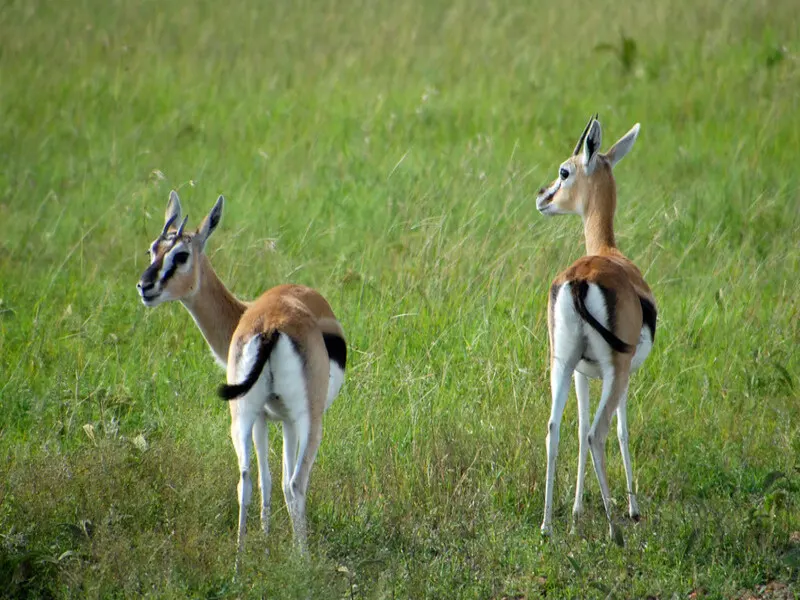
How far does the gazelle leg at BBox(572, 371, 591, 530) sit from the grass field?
9 centimetres

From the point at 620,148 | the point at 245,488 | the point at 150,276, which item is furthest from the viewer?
the point at 620,148

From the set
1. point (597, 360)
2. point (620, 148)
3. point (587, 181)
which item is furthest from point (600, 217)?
point (597, 360)

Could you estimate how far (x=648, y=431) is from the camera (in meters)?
6.64

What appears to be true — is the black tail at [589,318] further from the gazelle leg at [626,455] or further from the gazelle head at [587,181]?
the gazelle head at [587,181]

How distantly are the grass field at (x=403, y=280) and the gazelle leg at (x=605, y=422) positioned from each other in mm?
234

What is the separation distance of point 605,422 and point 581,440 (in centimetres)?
29

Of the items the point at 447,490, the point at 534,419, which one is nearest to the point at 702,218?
the point at 534,419

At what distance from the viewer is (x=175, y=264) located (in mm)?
5836

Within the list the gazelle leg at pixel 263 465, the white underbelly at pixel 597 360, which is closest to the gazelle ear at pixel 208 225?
the gazelle leg at pixel 263 465

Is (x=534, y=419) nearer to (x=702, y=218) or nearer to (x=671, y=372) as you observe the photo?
(x=671, y=372)

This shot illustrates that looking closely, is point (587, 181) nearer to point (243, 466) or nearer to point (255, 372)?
point (255, 372)

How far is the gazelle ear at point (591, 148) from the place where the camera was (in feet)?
22.1

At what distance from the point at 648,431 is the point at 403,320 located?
1.94m

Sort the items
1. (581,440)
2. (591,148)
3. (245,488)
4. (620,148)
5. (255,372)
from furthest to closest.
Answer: (620,148)
(591,148)
(581,440)
(245,488)
(255,372)
